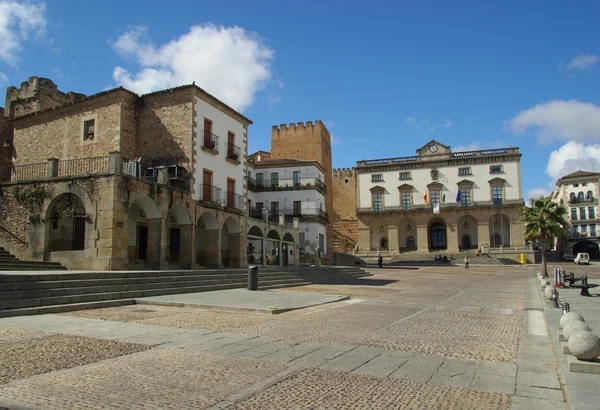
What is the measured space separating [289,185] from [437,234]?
26.7 meters

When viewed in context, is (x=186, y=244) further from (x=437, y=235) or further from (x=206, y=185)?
(x=437, y=235)

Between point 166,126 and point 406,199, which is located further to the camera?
point 406,199

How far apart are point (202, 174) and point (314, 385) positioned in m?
20.1

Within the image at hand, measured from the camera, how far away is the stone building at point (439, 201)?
5834 centimetres

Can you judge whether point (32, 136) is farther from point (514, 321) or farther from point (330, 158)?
point (330, 158)

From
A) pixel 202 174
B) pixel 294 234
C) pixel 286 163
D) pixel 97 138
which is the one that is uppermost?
pixel 286 163

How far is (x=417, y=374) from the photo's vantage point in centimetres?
545

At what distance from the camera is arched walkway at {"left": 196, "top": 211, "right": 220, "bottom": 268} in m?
24.4

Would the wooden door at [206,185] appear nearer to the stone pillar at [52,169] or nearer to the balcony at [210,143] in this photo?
the balcony at [210,143]

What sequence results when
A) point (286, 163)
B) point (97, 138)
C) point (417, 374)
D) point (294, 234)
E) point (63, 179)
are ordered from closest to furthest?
point (417, 374)
point (63, 179)
point (97, 138)
point (294, 234)
point (286, 163)

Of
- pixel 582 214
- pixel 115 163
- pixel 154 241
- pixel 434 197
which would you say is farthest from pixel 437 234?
pixel 115 163

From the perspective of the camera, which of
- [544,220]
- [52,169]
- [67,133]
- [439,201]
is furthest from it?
[439,201]

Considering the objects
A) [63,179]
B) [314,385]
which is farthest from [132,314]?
[63,179]

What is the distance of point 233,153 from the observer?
26.9 meters
